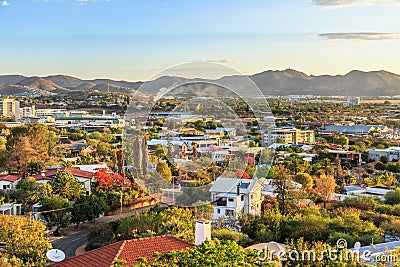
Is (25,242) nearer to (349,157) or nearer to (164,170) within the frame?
(164,170)

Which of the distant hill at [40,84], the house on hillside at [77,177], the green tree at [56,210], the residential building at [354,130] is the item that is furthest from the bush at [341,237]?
the distant hill at [40,84]

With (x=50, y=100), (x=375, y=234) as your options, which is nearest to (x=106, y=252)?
(x=375, y=234)

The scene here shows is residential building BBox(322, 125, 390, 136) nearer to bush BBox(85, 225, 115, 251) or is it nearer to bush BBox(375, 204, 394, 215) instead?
bush BBox(375, 204, 394, 215)

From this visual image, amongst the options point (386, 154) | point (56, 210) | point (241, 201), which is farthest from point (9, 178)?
point (386, 154)

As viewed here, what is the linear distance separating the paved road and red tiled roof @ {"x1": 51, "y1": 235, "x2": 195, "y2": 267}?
151 inches

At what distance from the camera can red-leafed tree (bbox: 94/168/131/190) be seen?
40.7 feet

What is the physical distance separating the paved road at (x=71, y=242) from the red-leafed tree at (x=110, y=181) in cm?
239

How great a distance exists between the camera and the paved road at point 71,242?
875cm

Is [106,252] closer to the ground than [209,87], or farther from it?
closer to the ground

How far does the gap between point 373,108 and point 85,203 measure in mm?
42985

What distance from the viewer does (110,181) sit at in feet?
41.1

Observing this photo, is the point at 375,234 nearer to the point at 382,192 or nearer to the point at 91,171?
the point at 382,192

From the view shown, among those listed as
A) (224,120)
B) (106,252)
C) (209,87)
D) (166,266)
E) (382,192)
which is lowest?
(382,192)

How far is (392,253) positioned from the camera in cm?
446
